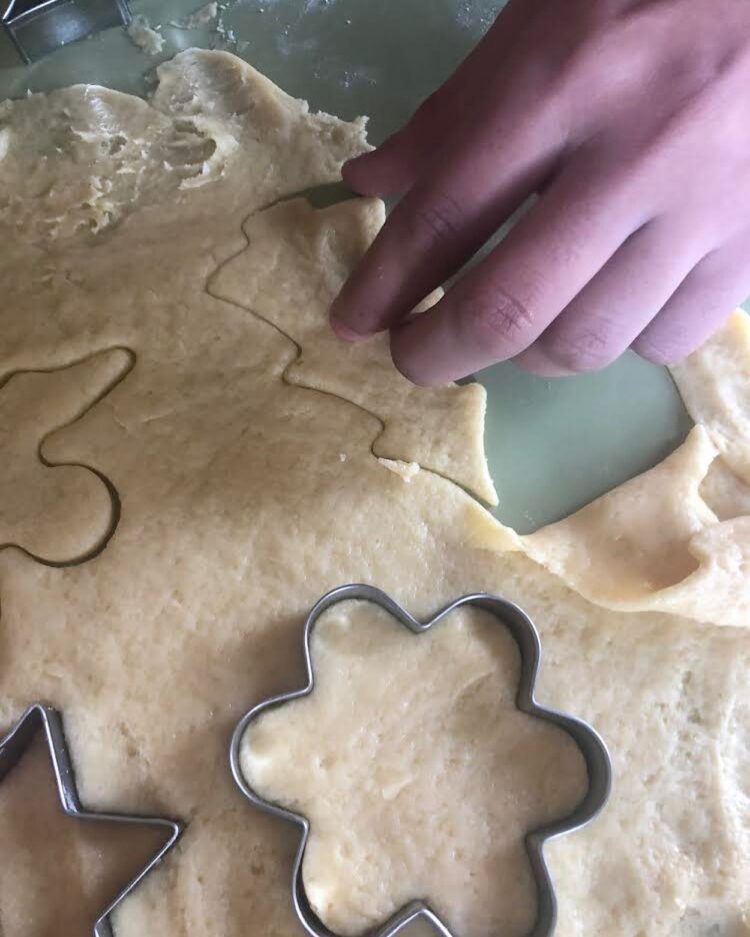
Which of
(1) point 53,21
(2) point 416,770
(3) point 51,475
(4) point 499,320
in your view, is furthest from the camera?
(1) point 53,21

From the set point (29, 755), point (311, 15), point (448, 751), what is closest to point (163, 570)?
point (29, 755)

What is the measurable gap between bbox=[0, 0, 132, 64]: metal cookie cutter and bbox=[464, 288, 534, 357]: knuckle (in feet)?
2.83

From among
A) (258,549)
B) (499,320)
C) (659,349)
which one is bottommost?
(258,549)

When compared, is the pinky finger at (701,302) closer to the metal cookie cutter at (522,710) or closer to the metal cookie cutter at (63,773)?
the metal cookie cutter at (522,710)

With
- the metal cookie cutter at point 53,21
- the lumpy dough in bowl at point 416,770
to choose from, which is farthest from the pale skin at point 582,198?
the metal cookie cutter at point 53,21

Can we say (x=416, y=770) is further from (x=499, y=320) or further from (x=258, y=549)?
(x=499, y=320)

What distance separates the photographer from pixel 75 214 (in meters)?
1.19

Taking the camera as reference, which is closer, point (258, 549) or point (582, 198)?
point (582, 198)

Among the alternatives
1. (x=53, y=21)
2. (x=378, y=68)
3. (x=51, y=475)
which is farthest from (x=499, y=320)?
(x=53, y=21)

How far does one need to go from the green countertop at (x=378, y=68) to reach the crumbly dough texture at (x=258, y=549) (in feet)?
0.32

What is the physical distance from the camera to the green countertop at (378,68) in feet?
3.80

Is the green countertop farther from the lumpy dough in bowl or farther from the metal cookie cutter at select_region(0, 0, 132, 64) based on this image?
the lumpy dough in bowl

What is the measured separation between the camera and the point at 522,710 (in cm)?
94

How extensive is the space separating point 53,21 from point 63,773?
1054 millimetres
